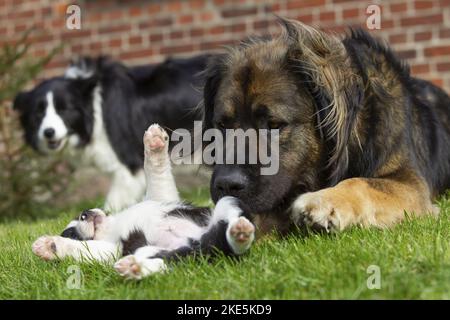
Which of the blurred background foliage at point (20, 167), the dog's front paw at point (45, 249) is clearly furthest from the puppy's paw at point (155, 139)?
the blurred background foliage at point (20, 167)

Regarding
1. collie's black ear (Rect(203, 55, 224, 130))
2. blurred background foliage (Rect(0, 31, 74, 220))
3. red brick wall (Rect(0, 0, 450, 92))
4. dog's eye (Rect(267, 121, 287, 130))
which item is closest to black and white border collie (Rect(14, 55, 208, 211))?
blurred background foliage (Rect(0, 31, 74, 220))

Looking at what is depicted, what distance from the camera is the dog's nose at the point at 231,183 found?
3709 mm

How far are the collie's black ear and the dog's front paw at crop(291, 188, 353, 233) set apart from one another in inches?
44.8

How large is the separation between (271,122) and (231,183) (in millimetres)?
471

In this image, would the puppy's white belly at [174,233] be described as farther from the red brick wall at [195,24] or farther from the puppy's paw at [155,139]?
the red brick wall at [195,24]

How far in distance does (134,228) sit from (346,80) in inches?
59.4

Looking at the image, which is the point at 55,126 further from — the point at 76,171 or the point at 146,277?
the point at 146,277

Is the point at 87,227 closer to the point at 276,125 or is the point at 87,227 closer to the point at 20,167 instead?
the point at 276,125

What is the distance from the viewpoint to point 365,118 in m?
4.16

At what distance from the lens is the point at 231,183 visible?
3709mm

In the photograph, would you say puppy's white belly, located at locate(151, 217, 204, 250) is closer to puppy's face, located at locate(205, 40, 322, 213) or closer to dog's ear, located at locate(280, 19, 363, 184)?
puppy's face, located at locate(205, 40, 322, 213)

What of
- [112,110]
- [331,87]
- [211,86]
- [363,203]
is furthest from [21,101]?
[363,203]

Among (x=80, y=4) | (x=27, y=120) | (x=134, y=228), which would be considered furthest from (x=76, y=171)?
(x=134, y=228)

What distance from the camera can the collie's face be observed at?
7.83 meters
